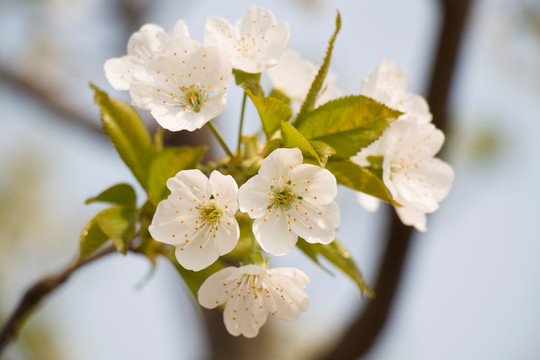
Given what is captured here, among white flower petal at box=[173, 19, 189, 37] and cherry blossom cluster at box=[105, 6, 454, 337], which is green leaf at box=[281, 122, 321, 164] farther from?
white flower petal at box=[173, 19, 189, 37]

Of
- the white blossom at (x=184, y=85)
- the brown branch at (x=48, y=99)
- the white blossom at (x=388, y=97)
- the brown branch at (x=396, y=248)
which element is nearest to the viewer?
the white blossom at (x=184, y=85)

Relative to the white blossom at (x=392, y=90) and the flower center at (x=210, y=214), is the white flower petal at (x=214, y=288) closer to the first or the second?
the flower center at (x=210, y=214)

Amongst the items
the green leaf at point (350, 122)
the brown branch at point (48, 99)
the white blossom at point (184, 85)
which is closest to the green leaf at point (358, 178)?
the green leaf at point (350, 122)

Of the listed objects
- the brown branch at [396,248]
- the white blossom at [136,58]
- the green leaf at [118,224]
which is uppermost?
the white blossom at [136,58]

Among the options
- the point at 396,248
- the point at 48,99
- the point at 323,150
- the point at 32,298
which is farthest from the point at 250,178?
the point at 48,99

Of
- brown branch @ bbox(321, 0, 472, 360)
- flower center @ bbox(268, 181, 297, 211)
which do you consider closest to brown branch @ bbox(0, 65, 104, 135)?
brown branch @ bbox(321, 0, 472, 360)
